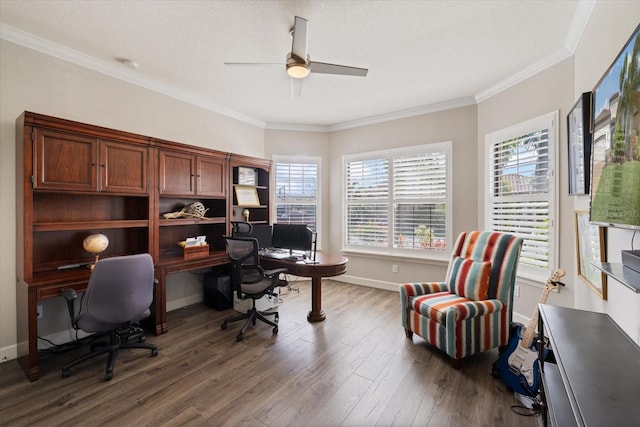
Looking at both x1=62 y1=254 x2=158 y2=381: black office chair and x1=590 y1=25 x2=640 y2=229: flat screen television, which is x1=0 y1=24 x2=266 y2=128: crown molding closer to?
x1=62 y1=254 x2=158 y2=381: black office chair

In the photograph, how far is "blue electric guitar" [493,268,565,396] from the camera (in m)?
1.92

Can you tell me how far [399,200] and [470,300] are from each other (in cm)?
218

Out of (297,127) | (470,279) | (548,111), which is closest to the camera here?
(470,279)

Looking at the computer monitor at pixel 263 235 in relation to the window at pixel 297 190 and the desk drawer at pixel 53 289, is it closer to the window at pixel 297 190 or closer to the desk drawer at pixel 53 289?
the window at pixel 297 190

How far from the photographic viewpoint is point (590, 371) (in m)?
0.90

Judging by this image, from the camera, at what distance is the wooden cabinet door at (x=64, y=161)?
2268mm

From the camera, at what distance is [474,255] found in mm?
2719

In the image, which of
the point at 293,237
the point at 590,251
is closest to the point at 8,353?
the point at 293,237

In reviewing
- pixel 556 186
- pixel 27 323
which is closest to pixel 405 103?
pixel 556 186

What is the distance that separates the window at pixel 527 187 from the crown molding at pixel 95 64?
390cm

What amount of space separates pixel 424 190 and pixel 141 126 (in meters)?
3.93

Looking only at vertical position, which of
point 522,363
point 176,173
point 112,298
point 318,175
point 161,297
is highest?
point 318,175

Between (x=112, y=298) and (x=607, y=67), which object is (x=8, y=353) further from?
(x=607, y=67)

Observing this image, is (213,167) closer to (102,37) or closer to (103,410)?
(102,37)
